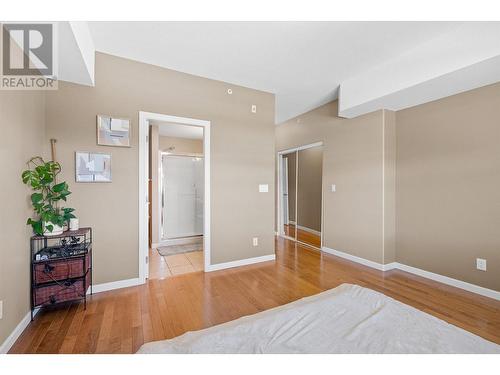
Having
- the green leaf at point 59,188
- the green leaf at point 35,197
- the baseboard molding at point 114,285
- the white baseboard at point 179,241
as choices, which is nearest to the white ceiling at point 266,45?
the green leaf at point 59,188

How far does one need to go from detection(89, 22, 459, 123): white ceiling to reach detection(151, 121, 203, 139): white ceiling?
1506 mm

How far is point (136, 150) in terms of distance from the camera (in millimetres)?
2764

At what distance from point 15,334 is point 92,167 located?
1.57 m

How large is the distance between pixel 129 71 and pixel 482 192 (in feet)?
14.2

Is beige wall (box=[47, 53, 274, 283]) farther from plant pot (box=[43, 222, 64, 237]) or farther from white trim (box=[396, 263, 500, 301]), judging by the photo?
A: white trim (box=[396, 263, 500, 301])

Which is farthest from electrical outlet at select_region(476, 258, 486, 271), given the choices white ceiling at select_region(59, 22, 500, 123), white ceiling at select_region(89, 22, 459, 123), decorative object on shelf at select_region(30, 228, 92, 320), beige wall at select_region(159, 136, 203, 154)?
beige wall at select_region(159, 136, 203, 154)

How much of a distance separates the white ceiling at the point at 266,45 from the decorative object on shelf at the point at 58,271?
2.08 meters

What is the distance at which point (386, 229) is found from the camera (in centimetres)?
333

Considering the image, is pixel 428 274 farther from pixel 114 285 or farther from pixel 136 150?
pixel 136 150

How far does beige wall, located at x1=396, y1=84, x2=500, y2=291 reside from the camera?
8.18ft

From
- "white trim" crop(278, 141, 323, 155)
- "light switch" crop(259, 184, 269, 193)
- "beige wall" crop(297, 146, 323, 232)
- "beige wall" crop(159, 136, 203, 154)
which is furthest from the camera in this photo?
"beige wall" crop(159, 136, 203, 154)

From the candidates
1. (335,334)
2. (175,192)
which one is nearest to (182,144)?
(175,192)

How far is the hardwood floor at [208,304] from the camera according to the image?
5.93 feet

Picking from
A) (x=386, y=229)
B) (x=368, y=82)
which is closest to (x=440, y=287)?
(x=386, y=229)
